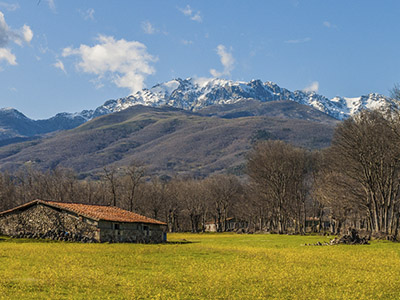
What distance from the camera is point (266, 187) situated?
112 metres

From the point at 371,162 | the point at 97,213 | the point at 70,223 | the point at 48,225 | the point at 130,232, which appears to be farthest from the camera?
the point at 371,162

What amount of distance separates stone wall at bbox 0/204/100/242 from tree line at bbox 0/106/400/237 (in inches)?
1642

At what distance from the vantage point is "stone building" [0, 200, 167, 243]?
62062mm

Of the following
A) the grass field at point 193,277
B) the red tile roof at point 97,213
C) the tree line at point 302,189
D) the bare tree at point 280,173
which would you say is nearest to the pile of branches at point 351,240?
the tree line at point 302,189

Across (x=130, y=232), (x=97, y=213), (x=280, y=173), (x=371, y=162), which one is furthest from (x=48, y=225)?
(x=280, y=173)

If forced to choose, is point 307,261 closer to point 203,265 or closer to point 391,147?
point 203,265

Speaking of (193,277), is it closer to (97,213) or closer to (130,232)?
(97,213)

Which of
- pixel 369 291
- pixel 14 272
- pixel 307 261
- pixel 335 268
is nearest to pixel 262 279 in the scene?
pixel 369 291

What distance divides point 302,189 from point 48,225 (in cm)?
6578

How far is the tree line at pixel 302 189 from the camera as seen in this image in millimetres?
70750

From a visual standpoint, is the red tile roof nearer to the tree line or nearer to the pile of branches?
the pile of branches

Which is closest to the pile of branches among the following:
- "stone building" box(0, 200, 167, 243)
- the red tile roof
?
"stone building" box(0, 200, 167, 243)

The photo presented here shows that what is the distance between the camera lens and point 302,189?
11138 centimetres

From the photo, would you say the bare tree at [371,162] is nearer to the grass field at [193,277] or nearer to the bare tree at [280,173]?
the bare tree at [280,173]
